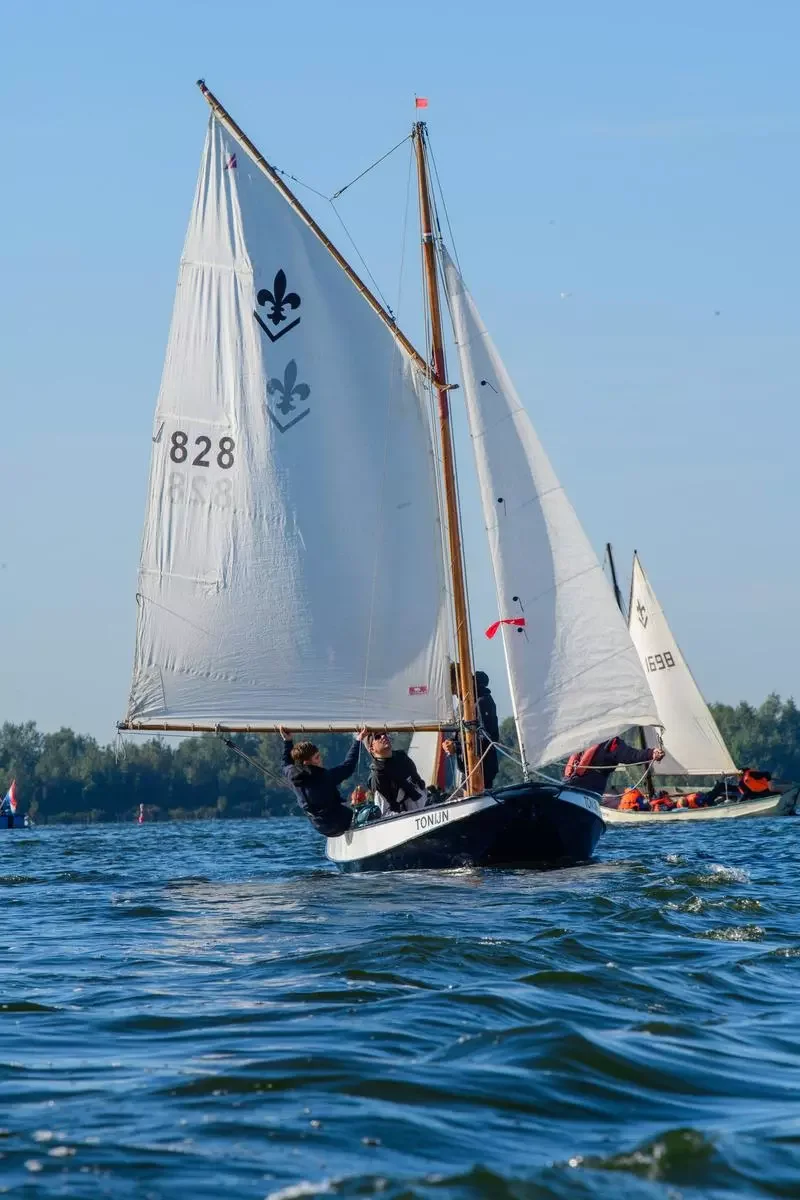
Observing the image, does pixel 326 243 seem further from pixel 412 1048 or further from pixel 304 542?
pixel 412 1048

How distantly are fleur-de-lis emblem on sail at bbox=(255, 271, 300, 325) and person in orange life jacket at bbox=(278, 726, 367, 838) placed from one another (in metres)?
6.46

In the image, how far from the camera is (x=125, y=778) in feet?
493

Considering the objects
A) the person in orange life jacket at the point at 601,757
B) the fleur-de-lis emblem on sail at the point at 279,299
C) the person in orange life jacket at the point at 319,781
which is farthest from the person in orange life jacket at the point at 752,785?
the fleur-de-lis emblem on sail at the point at 279,299

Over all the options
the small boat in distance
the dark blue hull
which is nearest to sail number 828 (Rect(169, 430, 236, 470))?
the dark blue hull

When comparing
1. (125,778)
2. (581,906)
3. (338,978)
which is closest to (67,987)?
(338,978)

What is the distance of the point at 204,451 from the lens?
25109mm

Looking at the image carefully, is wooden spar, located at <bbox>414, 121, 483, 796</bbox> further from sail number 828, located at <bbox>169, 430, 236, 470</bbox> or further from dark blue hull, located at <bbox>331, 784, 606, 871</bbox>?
sail number 828, located at <bbox>169, 430, 236, 470</bbox>

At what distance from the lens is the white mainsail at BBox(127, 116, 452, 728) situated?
24688 millimetres

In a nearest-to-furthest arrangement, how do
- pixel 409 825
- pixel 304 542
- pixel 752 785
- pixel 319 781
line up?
pixel 409 825 → pixel 319 781 → pixel 304 542 → pixel 752 785

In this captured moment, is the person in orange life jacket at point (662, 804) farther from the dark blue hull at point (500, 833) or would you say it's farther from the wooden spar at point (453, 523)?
the dark blue hull at point (500, 833)

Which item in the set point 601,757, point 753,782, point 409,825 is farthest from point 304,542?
point 753,782

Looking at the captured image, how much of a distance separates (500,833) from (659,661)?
34.7 m

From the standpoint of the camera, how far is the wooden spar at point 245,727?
2448 centimetres

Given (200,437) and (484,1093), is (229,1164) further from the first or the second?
(200,437)
